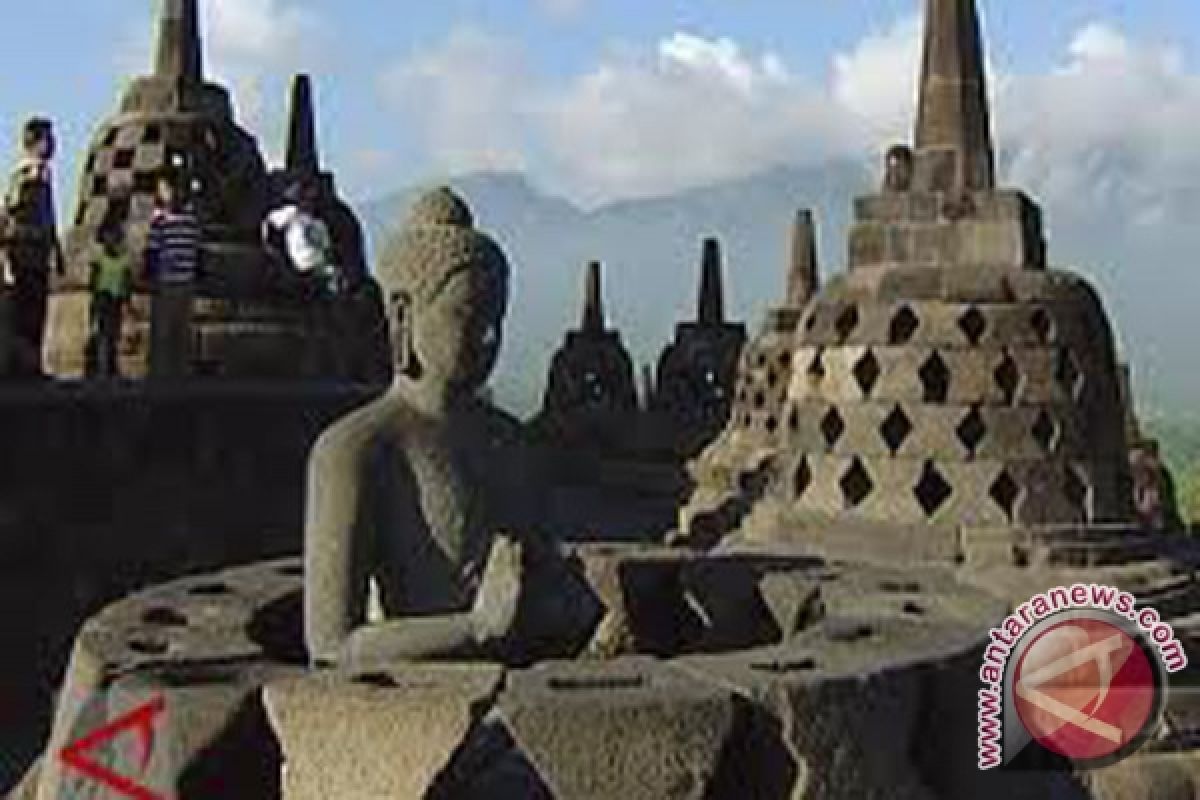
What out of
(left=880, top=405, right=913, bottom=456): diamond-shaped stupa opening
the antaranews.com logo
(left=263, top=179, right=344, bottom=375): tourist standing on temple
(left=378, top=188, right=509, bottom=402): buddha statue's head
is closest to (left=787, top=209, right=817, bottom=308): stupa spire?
(left=263, top=179, right=344, bottom=375): tourist standing on temple

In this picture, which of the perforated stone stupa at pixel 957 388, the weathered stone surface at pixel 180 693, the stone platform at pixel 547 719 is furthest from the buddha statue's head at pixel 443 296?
the perforated stone stupa at pixel 957 388

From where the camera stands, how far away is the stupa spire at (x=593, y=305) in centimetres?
2023

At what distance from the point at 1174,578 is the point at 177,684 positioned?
543cm

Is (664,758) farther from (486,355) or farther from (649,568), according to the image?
(649,568)

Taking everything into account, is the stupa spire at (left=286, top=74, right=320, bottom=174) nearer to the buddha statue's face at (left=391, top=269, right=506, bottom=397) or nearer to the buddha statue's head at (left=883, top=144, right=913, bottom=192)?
the buddha statue's head at (left=883, top=144, right=913, bottom=192)

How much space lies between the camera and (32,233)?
959 cm

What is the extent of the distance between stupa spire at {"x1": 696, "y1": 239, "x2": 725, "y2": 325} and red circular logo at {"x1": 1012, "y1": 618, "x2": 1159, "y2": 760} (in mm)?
14003

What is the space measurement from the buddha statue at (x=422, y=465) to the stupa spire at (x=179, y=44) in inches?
398

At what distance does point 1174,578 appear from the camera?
7.32 metres

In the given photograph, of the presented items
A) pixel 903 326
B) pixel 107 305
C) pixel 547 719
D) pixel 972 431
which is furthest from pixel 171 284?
pixel 547 719

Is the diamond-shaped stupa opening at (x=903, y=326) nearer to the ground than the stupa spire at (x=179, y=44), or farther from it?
nearer to the ground

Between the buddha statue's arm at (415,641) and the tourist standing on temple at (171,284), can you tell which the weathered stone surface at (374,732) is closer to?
the buddha statue's arm at (415,641)

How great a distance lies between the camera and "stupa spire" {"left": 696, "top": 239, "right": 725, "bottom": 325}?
19.7 metres

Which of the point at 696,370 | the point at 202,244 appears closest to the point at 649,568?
the point at 202,244
